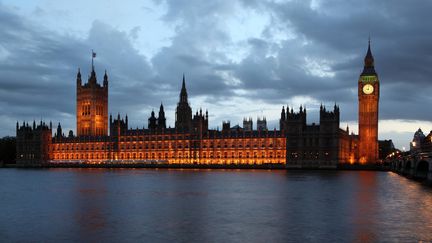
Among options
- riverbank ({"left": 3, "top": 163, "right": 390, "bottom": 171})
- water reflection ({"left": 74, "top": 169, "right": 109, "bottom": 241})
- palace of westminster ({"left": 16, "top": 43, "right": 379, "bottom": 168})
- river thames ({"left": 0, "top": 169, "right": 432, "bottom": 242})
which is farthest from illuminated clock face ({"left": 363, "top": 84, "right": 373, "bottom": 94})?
water reflection ({"left": 74, "top": 169, "right": 109, "bottom": 241})

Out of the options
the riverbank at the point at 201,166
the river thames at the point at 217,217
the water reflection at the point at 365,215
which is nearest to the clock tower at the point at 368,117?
the riverbank at the point at 201,166

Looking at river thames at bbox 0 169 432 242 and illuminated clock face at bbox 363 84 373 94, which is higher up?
illuminated clock face at bbox 363 84 373 94

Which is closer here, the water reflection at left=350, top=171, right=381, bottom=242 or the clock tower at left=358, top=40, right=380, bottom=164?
the water reflection at left=350, top=171, right=381, bottom=242

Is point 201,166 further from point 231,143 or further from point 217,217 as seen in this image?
point 217,217

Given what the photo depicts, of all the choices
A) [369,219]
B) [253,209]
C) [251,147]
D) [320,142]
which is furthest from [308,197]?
[251,147]

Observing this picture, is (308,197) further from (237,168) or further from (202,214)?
(237,168)

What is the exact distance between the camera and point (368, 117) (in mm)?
161250

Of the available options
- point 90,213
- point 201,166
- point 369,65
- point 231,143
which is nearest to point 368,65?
point 369,65

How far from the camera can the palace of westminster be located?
15000cm

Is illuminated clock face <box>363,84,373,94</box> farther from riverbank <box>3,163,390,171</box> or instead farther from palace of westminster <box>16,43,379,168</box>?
riverbank <box>3,163,390,171</box>

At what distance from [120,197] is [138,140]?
429 ft

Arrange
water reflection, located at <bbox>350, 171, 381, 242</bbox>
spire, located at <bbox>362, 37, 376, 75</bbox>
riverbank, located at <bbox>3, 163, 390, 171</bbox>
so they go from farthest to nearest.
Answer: spire, located at <bbox>362, 37, 376, 75</bbox> → riverbank, located at <bbox>3, 163, 390, 171</bbox> → water reflection, located at <bbox>350, 171, 381, 242</bbox>

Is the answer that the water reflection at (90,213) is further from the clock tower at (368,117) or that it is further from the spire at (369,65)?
the spire at (369,65)

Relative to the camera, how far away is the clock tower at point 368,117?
15950 centimetres
